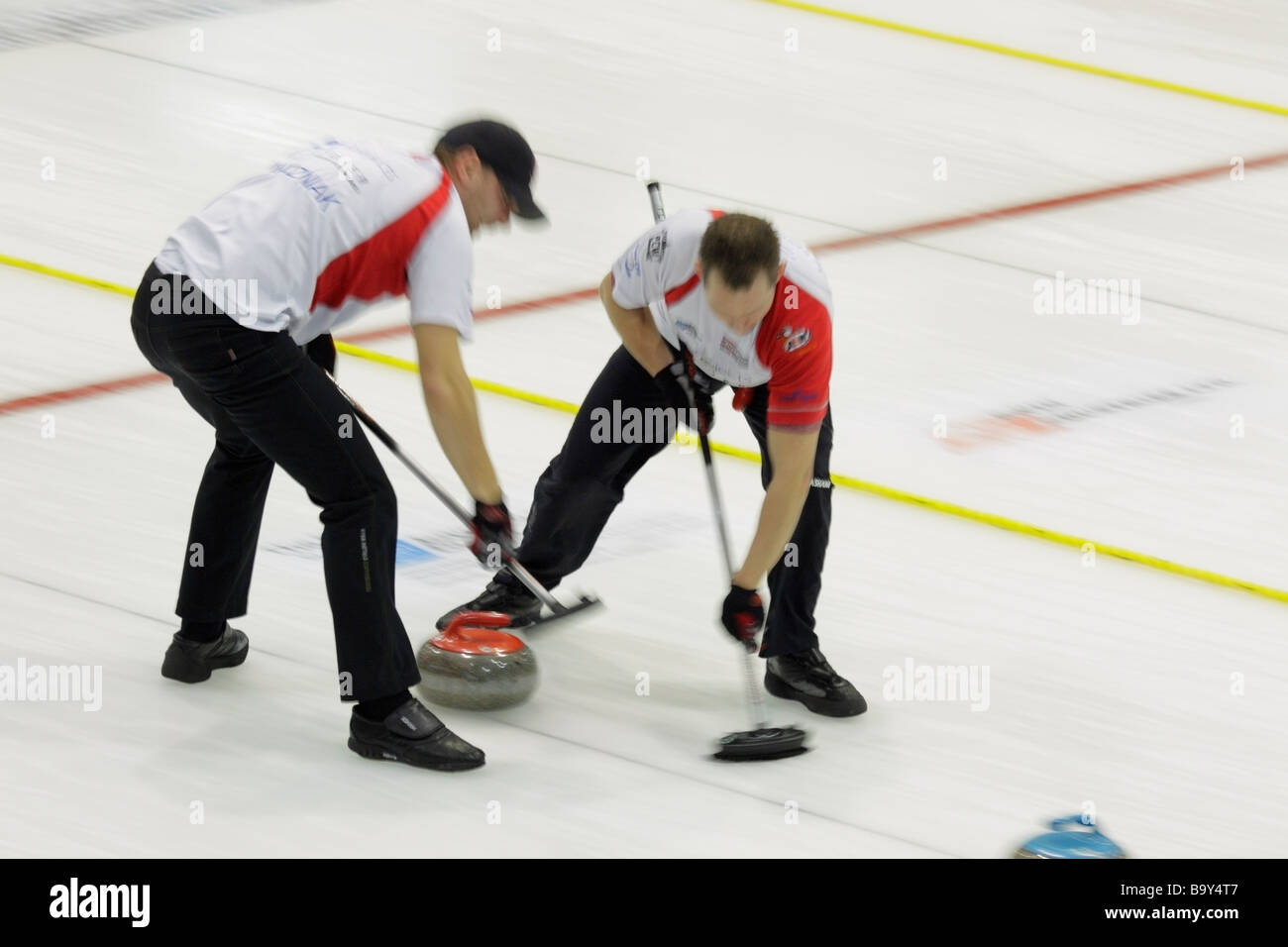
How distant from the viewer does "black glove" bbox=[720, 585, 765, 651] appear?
5.96 meters

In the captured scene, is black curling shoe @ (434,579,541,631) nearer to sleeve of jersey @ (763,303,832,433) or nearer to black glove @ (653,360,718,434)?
black glove @ (653,360,718,434)

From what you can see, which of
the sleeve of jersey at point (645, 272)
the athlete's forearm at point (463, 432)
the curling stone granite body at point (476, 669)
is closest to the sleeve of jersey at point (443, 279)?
the athlete's forearm at point (463, 432)

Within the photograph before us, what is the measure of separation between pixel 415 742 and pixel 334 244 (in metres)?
1.37

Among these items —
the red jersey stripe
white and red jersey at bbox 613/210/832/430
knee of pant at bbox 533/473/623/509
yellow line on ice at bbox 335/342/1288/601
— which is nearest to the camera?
the red jersey stripe

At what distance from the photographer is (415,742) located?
586cm

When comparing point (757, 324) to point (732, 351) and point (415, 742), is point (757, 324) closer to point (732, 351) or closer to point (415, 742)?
point (732, 351)

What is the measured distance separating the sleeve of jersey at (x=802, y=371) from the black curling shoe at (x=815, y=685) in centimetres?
89

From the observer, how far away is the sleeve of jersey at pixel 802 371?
5801 mm

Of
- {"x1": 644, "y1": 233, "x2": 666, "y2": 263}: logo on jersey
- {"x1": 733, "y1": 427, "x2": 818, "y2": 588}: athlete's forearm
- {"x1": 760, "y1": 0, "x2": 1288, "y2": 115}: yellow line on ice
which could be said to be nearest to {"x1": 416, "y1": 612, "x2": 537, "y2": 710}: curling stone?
{"x1": 733, "y1": 427, "x2": 818, "y2": 588}: athlete's forearm

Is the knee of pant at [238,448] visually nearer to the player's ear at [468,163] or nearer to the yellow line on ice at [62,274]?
the player's ear at [468,163]

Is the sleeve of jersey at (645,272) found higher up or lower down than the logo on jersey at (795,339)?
higher up

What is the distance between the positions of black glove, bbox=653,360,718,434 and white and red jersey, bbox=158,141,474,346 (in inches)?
34.1

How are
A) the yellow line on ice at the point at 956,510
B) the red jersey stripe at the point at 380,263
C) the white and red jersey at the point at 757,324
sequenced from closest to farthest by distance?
the red jersey stripe at the point at 380,263
the white and red jersey at the point at 757,324
the yellow line on ice at the point at 956,510
